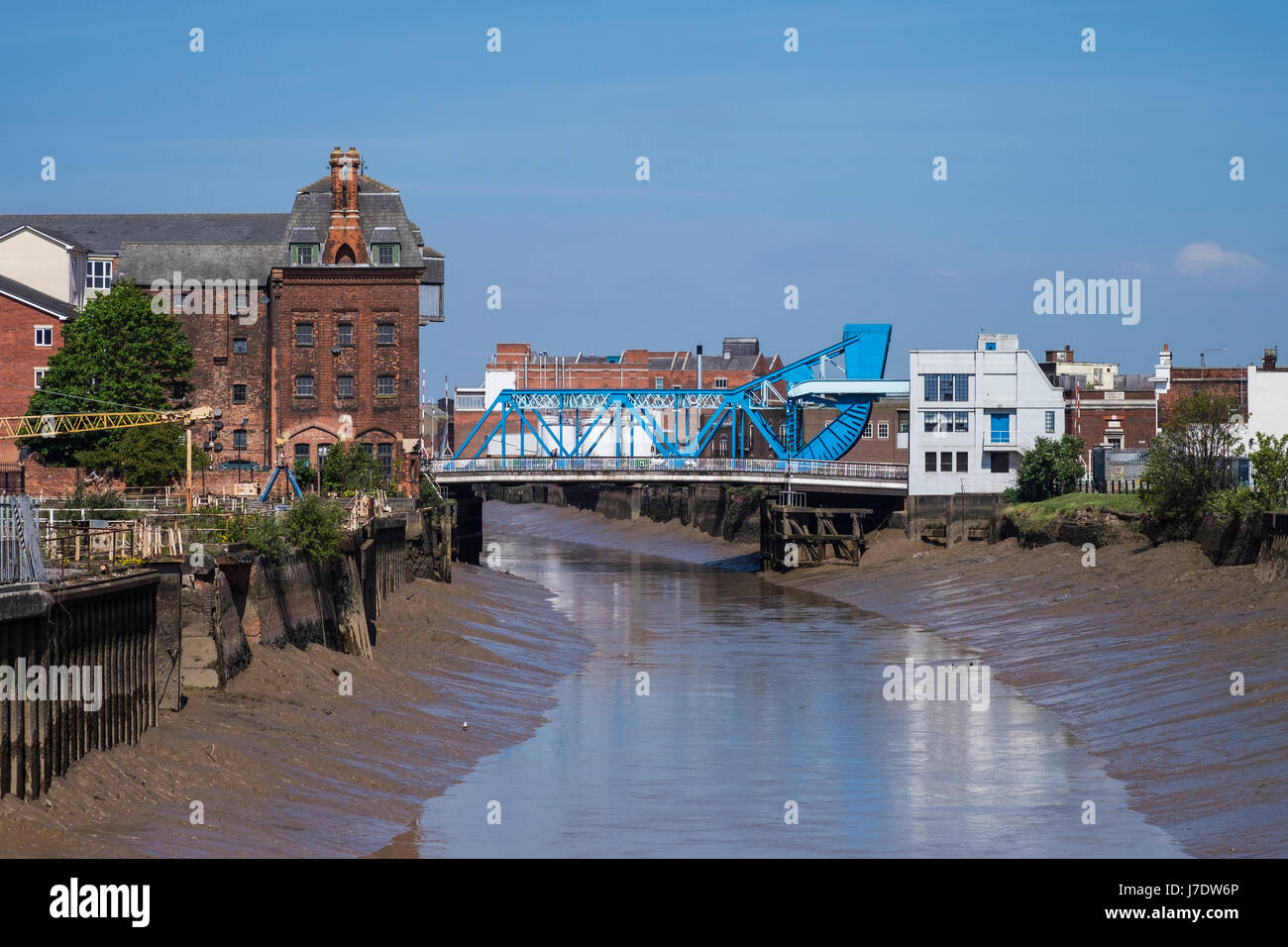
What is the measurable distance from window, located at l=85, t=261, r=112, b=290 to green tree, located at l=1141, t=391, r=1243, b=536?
203 feet

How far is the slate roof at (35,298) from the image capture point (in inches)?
3472

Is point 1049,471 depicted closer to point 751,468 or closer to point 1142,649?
point 751,468

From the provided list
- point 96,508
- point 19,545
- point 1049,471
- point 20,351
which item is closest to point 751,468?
point 1049,471

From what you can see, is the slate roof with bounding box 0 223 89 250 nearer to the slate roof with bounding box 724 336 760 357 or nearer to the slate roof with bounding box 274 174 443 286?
the slate roof with bounding box 274 174 443 286

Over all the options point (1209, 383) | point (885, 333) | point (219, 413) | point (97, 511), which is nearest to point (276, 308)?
point (219, 413)

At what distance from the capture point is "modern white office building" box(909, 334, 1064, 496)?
9281cm

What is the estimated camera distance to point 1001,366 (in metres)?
93.9

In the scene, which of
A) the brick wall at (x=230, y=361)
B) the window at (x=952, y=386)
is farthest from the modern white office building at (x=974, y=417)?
the brick wall at (x=230, y=361)

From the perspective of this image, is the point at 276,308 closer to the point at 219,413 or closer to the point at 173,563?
the point at 219,413

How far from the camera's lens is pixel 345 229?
9100cm

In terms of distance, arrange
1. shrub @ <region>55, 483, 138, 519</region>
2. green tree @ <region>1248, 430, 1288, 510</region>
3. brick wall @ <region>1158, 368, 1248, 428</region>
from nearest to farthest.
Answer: shrub @ <region>55, 483, 138, 519</region> < green tree @ <region>1248, 430, 1288, 510</region> < brick wall @ <region>1158, 368, 1248, 428</region>

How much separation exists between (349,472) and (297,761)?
46.9m

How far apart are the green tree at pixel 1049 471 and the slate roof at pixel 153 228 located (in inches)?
1763

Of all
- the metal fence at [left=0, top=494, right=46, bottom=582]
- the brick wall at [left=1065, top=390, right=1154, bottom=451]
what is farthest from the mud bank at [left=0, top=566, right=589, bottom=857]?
the brick wall at [left=1065, top=390, right=1154, bottom=451]
